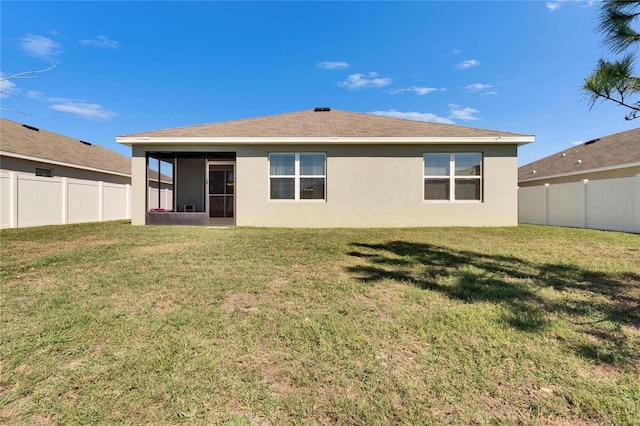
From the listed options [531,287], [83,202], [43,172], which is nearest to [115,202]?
[83,202]

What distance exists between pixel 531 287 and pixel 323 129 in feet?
28.5

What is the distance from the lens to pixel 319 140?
10.1m

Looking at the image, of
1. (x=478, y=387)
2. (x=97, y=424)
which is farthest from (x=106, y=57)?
(x=478, y=387)

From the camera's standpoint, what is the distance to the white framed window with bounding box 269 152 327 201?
10562 mm

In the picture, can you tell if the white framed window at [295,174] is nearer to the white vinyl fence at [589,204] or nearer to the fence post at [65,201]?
the fence post at [65,201]

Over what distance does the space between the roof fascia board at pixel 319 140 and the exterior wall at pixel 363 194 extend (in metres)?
0.31

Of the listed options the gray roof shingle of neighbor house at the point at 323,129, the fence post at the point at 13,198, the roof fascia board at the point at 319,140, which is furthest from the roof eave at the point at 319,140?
the fence post at the point at 13,198

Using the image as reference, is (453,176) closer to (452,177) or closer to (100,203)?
(452,177)

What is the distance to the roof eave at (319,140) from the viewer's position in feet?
32.8

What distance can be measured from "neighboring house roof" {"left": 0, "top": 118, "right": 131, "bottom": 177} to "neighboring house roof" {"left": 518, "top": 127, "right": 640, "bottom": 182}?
24361 millimetres

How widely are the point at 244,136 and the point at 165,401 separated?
30.8 ft

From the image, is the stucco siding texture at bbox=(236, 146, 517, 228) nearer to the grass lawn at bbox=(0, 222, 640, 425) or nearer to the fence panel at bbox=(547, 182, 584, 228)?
the fence panel at bbox=(547, 182, 584, 228)

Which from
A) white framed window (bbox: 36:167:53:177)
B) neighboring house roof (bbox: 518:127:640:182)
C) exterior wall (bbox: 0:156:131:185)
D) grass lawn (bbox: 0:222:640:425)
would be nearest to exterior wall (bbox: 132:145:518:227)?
grass lawn (bbox: 0:222:640:425)

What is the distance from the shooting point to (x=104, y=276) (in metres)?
4.35
